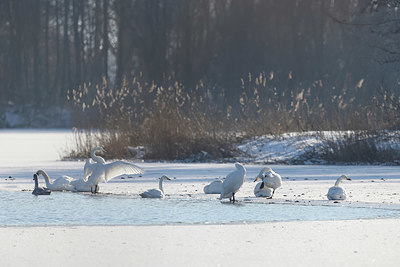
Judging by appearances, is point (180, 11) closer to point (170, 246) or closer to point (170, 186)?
point (170, 186)

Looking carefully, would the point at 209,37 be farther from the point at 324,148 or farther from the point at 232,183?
the point at 232,183

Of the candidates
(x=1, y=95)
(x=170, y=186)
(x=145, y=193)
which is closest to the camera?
(x=145, y=193)

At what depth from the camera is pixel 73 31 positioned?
4231 cm

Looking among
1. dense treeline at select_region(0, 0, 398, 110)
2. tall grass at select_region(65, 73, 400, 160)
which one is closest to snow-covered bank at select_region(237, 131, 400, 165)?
tall grass at select_region(65, 73, 400, 160)

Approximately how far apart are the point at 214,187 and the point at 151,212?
1.87 metres

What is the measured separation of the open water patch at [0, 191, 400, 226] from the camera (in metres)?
7.15

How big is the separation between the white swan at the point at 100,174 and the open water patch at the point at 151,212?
666 millimetres

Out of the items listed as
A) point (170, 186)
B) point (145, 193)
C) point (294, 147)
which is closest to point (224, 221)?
point (145, 193)

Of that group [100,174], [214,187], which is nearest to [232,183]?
[214,187]

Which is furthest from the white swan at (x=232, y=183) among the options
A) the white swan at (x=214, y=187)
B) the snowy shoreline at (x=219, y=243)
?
the white swan at (x=214, y=187)

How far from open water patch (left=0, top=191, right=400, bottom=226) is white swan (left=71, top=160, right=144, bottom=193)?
666 mm

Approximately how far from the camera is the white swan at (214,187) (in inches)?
371

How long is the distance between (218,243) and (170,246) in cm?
40

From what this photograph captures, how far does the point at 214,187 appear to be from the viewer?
9445 mm
